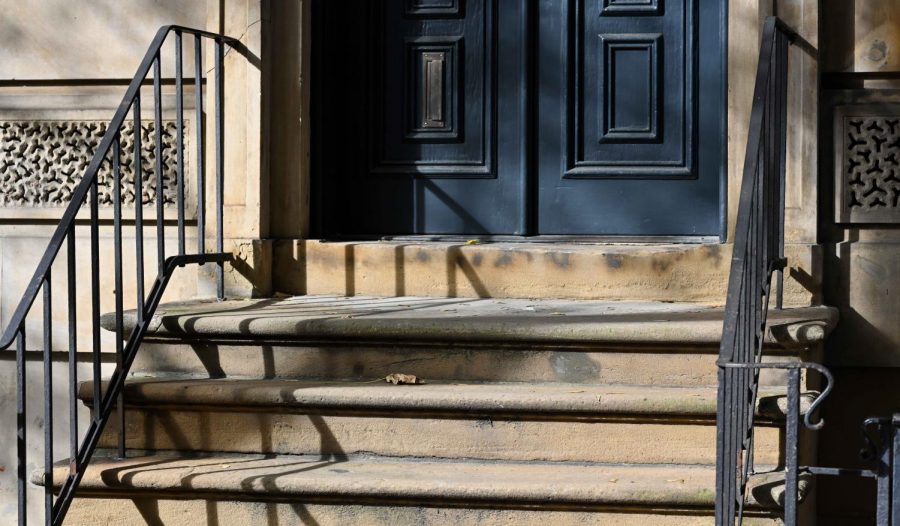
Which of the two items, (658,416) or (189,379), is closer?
(658,416)

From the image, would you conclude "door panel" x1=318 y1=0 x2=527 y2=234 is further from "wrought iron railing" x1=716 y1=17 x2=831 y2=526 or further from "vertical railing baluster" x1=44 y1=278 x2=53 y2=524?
"vertical railing baluster" x1=44 y1=278 x2=53 y2=524

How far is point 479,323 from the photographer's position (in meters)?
4.23

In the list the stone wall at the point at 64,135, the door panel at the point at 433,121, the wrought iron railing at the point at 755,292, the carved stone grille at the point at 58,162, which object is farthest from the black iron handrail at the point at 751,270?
the carved stone grille at the point at 58,162

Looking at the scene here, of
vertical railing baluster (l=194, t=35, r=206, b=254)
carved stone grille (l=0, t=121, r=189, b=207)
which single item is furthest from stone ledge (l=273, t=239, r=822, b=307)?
carved stone grille (l=0, t=121, r=189, b=207)

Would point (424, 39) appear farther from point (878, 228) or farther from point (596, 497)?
point (596, 497)

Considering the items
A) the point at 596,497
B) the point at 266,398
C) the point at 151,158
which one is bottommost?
the point at 596,497

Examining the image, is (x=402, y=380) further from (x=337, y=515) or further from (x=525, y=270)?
(x=525, y=270)

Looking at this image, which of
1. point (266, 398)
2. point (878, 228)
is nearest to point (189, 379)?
point (266, 398)

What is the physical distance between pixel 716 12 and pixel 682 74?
12.0 inches

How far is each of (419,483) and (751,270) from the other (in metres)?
1.26

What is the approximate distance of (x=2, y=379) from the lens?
567 centimetres

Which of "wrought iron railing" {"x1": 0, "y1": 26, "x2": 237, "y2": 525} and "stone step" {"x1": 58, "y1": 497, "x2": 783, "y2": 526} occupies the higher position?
"wrought iron railing" {"x1": 0, "y1": 26, "x2": 237, "y2": 525}

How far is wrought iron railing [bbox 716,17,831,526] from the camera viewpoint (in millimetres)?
3205

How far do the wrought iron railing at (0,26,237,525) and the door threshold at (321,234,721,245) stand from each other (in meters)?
0.75
